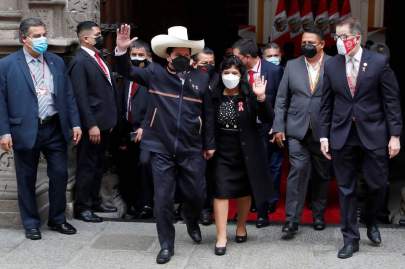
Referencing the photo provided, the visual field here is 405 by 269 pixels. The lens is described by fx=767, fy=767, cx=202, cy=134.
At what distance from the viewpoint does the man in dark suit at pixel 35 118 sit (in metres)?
6.40

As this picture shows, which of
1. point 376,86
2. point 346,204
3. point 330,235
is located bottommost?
point 330,235

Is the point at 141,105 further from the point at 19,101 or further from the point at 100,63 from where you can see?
the point at 19,101

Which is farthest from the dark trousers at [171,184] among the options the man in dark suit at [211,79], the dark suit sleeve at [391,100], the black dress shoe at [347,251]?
the dark suit sleeve at [391,100]

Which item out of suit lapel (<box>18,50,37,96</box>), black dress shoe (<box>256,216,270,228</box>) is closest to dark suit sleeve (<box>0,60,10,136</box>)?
suit lapel (<box>18,50,37,96</box>)

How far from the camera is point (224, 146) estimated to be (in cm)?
623

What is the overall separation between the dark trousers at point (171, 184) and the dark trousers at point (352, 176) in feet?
3.57

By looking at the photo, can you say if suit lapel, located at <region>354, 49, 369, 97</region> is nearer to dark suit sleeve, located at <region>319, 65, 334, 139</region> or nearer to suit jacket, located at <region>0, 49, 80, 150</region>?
dark suit sleeve, located at <region>319, 65, 334, 139</region>

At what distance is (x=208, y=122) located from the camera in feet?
19.9

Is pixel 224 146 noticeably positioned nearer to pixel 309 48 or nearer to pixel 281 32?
pixel 309 48

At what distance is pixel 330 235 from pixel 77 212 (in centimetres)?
236

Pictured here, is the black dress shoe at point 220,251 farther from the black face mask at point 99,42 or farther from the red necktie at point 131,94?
the black face mask at point 99,42

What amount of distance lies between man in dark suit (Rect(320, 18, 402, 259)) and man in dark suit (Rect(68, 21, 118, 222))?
2.11 meters

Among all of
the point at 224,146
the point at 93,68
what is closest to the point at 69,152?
the point at 93,68

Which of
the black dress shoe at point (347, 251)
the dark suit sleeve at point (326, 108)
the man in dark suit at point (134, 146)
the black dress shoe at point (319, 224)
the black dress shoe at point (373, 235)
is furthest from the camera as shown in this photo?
the man in dark suit at point (134, 146)
